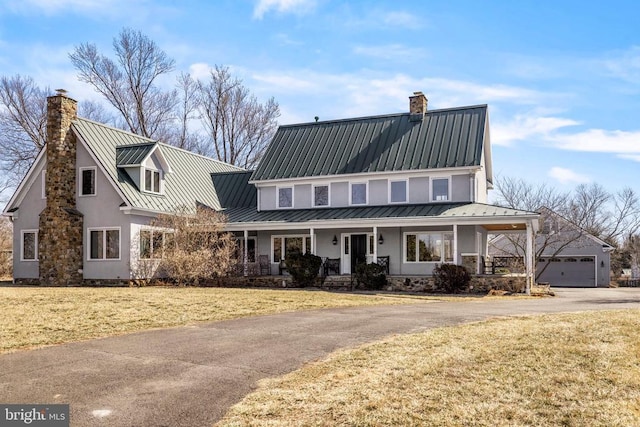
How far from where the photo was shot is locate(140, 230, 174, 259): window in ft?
75.8

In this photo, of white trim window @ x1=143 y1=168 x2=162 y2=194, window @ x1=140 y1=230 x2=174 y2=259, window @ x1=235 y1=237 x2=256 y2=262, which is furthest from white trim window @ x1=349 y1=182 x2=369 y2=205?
white trim window @ x1=143 y1=168 x2=162 y2=194

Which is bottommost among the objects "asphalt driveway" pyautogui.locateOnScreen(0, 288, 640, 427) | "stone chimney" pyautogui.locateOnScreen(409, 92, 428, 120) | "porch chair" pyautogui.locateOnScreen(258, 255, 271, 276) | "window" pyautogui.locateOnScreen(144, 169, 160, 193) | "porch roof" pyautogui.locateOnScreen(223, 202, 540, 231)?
"asphalt driveway" pyautogui.locateOnScreen(0, 288, 640, 427)

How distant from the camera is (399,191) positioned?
25.2 metres

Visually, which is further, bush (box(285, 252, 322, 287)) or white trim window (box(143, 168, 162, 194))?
white trim window (box(143, 168, 162, 194))

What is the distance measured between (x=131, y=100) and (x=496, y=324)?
35.5m

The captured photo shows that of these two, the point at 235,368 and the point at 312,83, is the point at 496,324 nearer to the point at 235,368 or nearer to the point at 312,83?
the point at 235,368

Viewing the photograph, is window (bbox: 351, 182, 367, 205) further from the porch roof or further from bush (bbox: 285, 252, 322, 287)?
bush (bbox: 285, 252, 322, 287)

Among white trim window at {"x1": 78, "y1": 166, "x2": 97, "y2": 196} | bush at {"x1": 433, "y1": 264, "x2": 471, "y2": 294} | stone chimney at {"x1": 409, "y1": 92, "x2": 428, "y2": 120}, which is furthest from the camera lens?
stone chimney at {"x1": 409, "y1": 92, "x2": 428, "y2": 120}

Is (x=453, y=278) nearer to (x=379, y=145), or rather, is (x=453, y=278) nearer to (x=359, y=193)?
(x=359, y=193)

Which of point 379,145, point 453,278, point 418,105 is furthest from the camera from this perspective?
point 418,105

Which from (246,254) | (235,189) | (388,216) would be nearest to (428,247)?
(388,216)

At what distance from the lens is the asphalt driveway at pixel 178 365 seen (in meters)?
5.91

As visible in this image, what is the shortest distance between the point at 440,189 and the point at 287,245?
24.4ft

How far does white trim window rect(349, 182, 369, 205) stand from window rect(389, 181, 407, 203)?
44.0 inches
